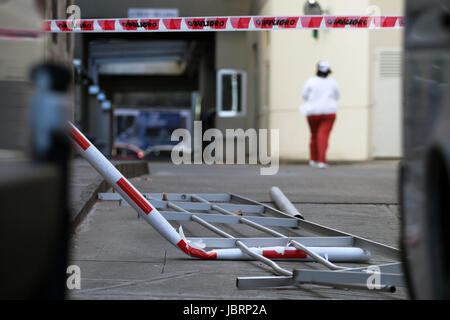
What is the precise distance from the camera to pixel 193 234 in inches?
197

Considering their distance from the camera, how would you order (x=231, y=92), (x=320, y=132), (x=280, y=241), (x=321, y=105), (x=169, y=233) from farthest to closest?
(x=231, y=92) < (x=320, y=132) < (x=321, y=105) < (x=280, y=241) < (x=169, y=233)

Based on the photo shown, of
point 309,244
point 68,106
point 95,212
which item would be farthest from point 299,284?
point 95,212

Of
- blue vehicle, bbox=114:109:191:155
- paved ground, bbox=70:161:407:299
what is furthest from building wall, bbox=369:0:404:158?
blue vehicle, bbox=114:109:191:155

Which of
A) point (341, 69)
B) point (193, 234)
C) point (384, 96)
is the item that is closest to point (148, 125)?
point (341, 69)

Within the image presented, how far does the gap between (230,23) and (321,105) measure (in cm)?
607

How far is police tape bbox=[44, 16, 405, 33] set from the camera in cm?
673

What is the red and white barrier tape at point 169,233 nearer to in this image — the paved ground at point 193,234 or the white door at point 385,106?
the paved ground at point 193,234

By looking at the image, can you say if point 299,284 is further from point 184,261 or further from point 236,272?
point 184,261

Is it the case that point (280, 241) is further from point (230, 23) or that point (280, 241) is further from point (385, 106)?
point (385, 106)

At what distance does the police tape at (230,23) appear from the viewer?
673 cm

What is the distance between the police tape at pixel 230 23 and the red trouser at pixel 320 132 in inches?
227

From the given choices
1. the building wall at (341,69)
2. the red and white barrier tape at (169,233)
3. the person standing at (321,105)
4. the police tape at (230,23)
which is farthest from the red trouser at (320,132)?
the red and white barrier tape at (169,233)

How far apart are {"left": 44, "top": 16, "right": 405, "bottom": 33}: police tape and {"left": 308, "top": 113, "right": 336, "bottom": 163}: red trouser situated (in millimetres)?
5758

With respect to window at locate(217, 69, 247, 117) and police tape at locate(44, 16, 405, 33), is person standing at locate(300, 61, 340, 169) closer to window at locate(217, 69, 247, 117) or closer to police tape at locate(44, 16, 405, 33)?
police tape at locate(44, 16, 405, 33)
